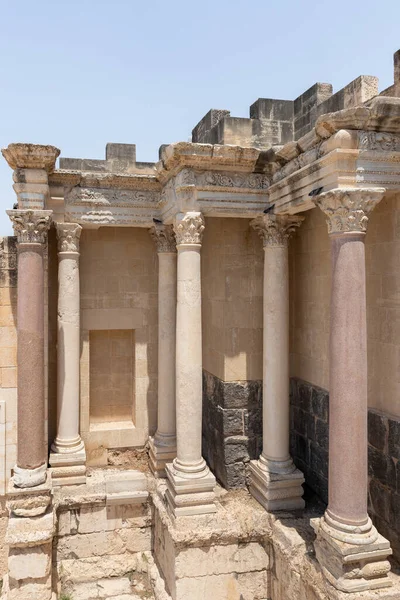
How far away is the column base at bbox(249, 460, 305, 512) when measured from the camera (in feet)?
29.7

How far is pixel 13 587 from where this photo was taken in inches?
338

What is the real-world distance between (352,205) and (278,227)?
262cm

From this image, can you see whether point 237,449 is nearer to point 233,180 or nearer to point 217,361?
point 217,361

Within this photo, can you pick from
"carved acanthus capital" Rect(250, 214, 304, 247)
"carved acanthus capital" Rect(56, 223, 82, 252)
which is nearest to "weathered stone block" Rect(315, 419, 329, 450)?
"carved acanthus capital" Rect(250, 214, 304, 247)

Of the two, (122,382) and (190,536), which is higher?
(122,382)

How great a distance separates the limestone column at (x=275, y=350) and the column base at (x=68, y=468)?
3482mm

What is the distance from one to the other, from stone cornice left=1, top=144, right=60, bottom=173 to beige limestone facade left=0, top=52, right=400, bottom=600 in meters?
0.03

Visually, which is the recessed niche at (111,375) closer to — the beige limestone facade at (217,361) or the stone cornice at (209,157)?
the beige limestone facade at (217,361)

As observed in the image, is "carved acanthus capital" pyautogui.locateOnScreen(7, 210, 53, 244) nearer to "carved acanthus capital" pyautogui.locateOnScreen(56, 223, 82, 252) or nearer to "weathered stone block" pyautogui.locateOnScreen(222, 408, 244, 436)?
"carved acanthus capital" pyautogui.locateOnScreen(56, 223, 82, 252)

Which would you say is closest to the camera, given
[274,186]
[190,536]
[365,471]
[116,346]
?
[365,471]

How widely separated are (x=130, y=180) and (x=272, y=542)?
725 centimetres

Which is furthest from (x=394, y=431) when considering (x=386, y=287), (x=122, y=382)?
(x=122, y=382)

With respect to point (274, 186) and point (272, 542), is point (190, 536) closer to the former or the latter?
point (272, 542)

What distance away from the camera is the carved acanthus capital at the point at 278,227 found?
930cm
